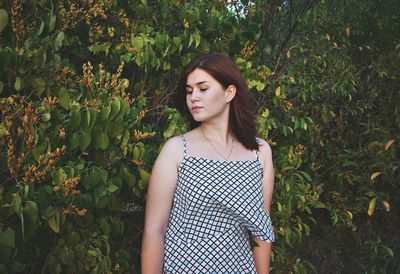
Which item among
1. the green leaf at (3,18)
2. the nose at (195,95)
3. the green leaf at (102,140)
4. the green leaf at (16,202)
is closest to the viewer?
the green leaf at (16,202)

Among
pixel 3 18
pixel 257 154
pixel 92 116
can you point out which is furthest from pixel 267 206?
pixel 3 18

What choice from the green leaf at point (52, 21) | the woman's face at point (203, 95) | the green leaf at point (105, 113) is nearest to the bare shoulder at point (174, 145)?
the woman's face at point (203, 95)

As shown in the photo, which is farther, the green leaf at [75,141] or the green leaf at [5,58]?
the green leaf at [75,141]

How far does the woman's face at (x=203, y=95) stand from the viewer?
7.86 ft

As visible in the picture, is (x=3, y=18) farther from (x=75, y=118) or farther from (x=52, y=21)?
(x=75, y=118)

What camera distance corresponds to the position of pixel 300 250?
5.26m

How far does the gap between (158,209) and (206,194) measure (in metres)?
0.20

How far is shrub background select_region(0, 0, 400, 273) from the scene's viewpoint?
196cm

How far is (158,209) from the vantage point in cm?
229

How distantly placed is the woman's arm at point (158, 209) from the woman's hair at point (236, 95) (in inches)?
12.7

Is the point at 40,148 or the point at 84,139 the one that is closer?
the point at 40,148

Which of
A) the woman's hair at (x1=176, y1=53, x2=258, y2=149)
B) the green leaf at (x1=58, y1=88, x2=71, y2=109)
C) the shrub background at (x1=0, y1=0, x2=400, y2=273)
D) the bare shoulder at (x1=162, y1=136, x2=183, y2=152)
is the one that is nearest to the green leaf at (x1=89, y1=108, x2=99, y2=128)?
the shrub background at (x1=0, y1=0, x2=400, y2=273)

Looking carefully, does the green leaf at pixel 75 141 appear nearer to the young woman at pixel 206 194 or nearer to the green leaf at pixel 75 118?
the green leaf at pixel 75 118

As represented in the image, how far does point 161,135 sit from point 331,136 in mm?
2376
